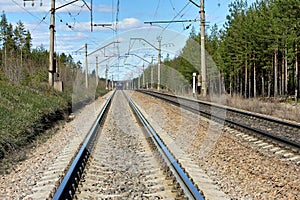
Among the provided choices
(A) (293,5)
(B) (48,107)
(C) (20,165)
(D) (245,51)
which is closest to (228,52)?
(D) (245,51)

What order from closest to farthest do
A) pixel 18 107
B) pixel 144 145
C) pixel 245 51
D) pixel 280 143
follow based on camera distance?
pixel 280 143, pixel 144 145, pixel 18 107, pixel 245 51

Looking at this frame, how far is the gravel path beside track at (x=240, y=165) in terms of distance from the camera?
6.72 metres

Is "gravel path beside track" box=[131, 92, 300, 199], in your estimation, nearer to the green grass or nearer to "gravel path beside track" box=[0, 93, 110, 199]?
"gravel path beside track" box=[0, 93, 110, 199]

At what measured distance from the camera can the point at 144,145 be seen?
11773 mm

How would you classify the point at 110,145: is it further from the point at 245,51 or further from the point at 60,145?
the point at 245,51

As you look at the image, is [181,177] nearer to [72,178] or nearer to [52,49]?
[72,178]

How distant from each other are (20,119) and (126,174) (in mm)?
6666

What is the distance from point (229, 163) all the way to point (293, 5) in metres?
32.7

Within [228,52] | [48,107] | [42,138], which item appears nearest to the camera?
[42,138]

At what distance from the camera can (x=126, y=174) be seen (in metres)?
7.96

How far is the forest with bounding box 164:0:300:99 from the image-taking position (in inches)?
1640

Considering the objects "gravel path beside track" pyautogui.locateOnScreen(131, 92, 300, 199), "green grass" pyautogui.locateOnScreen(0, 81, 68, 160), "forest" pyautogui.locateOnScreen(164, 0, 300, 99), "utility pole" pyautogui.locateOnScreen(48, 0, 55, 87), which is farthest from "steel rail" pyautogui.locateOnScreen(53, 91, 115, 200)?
"forest" pyautogui.locateOnScreen(164, 0, 300, 99)

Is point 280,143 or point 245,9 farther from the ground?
point 245,9

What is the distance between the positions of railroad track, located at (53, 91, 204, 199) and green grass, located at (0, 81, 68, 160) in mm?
1818
